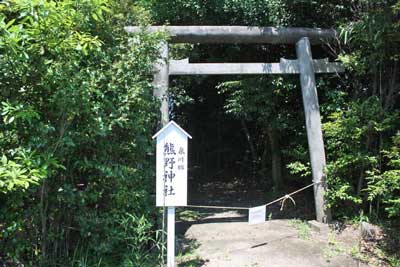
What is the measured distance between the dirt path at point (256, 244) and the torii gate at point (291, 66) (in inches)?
21.3

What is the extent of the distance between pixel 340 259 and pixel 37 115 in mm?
3822

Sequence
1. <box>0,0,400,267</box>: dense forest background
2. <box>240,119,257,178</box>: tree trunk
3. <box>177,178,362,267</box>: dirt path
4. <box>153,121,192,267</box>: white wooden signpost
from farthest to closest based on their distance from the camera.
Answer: <box>240,119,257,178</box>: tree trunk
<box>177,178,362,267</box>: dirt path
<box>153,121,192,267</box>: white wooden signpost
<box>0,0,400,267</box>: dense forest background

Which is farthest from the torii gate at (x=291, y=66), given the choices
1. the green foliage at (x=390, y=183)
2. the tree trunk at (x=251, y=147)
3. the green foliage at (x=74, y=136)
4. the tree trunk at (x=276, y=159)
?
the tree trunk at (x=251, y=147)

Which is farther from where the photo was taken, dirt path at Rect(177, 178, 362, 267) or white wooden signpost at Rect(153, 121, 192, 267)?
dirt path at Rect(177, 178, 362, 267)

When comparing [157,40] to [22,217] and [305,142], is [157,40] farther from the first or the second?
[305,142]

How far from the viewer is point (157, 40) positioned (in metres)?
4.64

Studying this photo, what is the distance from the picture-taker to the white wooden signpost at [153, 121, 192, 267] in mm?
4156

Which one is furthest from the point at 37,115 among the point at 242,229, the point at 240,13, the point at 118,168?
the point at 240,13

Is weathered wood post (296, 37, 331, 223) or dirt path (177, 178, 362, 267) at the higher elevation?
weathered wood post (296, 37, 331, 223)

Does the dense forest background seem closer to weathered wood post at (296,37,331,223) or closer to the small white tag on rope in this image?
weathered wood post at (296,37,331,223)

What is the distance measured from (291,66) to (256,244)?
2.68 m

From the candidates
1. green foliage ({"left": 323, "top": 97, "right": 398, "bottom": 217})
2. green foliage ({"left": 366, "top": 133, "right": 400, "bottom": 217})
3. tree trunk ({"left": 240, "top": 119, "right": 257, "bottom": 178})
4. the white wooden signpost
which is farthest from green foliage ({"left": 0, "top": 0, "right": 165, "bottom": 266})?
tree trunk ({"left": 240, "top": 119, "right": 257, "bottom": 178})

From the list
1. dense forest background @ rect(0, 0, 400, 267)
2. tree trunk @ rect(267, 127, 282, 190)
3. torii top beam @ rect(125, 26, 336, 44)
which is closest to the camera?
dense forest background @ rect(0, 0, 400, 267)

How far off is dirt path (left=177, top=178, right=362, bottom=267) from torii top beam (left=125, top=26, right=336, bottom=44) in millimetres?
2842
